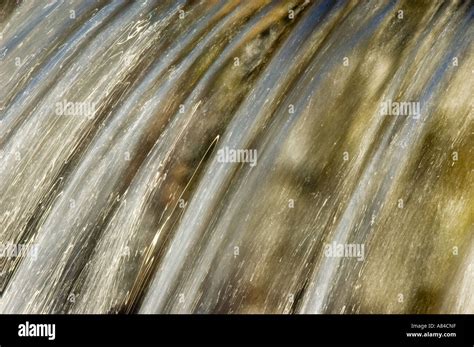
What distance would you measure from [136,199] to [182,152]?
24 centimetres

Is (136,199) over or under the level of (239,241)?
over

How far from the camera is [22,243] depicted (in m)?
2.41

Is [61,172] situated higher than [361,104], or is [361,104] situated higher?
[61,172]

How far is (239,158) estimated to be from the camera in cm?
244

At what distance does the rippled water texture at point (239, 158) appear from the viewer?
229cm

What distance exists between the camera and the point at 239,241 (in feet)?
7.68

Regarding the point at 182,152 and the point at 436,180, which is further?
the point at 182,152

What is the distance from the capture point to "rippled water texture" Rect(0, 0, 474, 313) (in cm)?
229

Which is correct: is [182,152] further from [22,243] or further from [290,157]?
[22,243]
